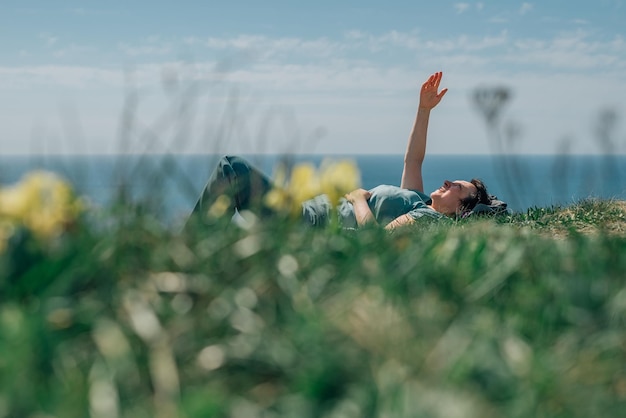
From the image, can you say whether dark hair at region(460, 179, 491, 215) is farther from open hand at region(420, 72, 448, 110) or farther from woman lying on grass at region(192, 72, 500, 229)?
open hand at region(420, 72, 448, 110)

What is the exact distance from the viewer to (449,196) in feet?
22.6

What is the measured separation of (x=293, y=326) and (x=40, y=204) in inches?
33.2

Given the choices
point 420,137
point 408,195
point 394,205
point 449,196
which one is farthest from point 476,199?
point 394,205

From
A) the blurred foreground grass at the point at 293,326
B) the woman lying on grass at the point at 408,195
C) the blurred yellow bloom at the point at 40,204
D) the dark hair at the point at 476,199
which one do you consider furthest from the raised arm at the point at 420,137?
the blurred yellow bloom at the point at 40,204

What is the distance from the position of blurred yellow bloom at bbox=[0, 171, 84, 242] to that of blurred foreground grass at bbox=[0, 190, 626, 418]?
0.04 meters

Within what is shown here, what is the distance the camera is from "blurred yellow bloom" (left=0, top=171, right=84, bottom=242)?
203 centimetres

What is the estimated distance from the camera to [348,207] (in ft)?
20.6

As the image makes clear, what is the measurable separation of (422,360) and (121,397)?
27.3 inches

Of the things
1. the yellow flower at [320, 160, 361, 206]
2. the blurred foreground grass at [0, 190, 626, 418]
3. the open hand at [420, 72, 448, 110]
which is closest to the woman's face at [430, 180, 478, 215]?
the open hand at [420, 72, 448, 110]

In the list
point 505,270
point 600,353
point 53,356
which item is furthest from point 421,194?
point 53,356

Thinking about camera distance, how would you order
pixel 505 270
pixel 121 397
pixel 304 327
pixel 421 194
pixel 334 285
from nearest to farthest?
pixel 121 397
pixel 304 327
pixel 334 285
pixel 505 270
pixel 421 194

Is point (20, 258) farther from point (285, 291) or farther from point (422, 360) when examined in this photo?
point (422, 360)

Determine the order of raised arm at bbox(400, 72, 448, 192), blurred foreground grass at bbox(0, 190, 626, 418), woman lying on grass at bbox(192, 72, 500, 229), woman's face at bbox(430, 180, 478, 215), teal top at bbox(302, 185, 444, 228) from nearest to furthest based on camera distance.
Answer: blurred foreground grass at bbox(0, 190, 626, 418) → woman lying on grass at bbox(192, 72, 500, 229) → teal top at bbox(302, 185, 444, 228) → woman's face at bbox(430, 180, 478, 215) → raised arm at bbox(400, 72, 448, 192)

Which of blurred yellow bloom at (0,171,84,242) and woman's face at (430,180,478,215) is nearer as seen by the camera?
blurred yellow bloom at (0,171,84,242)
